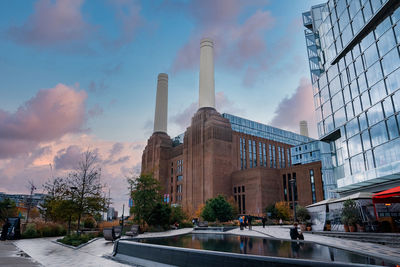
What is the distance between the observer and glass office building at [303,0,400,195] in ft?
83.4

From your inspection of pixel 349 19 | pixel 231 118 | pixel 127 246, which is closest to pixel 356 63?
pixel 349 19

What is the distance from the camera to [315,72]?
40.7 metres

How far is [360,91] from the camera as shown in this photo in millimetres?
29953

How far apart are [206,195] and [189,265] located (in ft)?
224

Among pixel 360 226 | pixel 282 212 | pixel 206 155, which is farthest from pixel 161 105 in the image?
pixel 360 226

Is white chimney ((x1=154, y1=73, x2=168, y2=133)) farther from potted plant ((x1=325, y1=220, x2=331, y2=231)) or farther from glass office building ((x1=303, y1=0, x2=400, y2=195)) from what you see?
potted plant ((x1=325, y1=220, x2=331, y2=231))

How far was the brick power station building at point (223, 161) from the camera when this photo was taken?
69688 millimetres

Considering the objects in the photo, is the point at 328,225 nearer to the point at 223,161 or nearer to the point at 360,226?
the point at 360,226

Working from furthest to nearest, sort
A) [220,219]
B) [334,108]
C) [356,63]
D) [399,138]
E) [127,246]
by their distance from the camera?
[220,219]
[334,108]
[356,63]
[399,138]
[127,246]

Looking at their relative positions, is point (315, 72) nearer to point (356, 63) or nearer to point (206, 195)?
point (356, 63)

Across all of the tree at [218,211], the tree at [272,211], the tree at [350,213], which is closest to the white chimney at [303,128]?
the tree at [272,211]

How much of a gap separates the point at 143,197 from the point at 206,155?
4678 cm

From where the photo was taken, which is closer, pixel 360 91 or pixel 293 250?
pixel 293 250

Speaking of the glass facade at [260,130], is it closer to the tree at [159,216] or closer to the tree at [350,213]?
the tree at [159,216]
